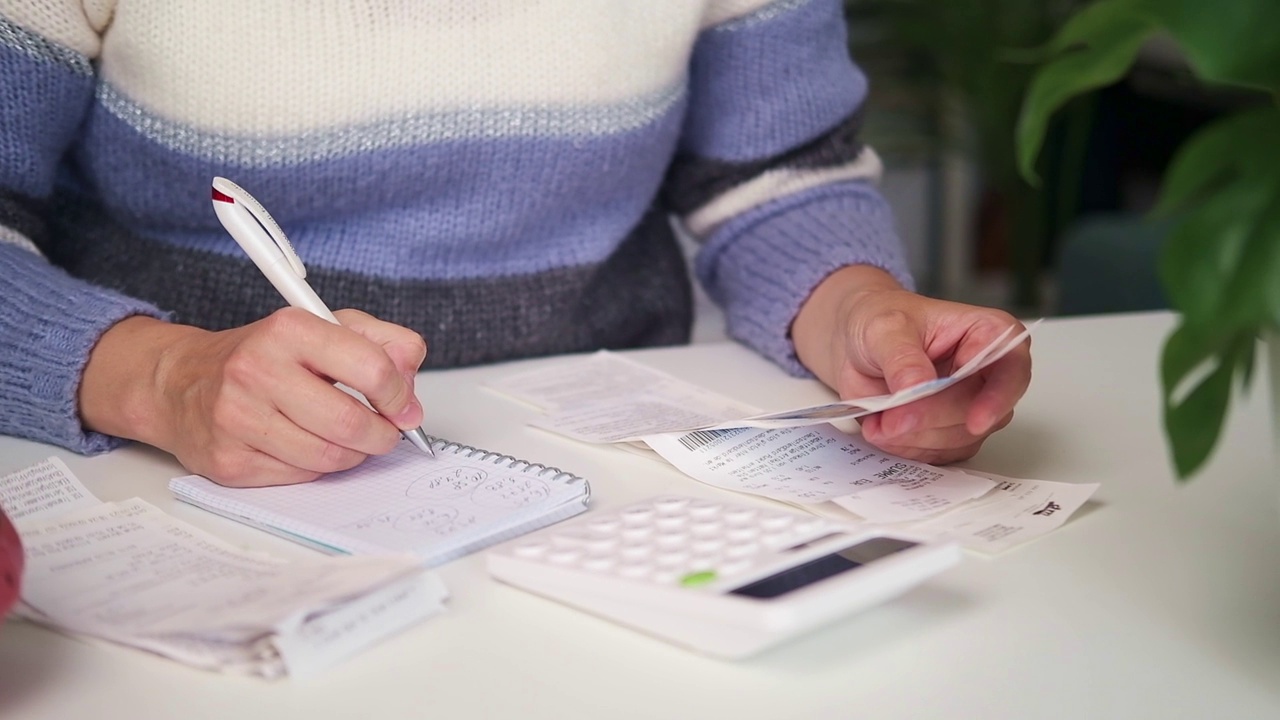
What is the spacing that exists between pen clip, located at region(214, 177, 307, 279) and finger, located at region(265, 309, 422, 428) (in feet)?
0.19

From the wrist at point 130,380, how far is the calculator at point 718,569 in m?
0.25

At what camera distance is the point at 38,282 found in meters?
0.77

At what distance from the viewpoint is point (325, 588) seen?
49 centimetres

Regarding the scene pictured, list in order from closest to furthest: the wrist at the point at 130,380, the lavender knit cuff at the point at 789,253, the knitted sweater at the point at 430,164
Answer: the wrist at the point at 130,380 → the knitted sweater at the point at 430,164 → the lavender knit cuff at the point at 789,253

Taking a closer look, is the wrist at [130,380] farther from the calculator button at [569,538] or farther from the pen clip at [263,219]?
the calculator button at [569,538]

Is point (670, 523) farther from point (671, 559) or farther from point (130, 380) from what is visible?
point (130, 380)

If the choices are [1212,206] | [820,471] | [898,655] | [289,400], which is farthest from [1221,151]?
[289,400]

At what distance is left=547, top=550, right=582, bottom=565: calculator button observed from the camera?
1.73 feet

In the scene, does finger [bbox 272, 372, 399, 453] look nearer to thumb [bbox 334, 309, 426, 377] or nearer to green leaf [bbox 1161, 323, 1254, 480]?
thumb [bbox 334, 309, 426, 377]

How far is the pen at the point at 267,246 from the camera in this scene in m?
0.68

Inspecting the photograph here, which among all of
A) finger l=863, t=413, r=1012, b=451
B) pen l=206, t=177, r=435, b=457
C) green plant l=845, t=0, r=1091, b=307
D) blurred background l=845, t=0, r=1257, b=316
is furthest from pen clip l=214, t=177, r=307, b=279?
green plant l=845, t=0, r=1091, b=307

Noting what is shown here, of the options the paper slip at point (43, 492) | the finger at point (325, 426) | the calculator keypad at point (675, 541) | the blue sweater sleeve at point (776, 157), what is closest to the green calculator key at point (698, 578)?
the calculator keypad at point (675, 541)

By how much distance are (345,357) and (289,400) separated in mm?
39

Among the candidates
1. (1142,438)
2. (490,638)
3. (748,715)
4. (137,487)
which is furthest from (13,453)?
(1142,438)
